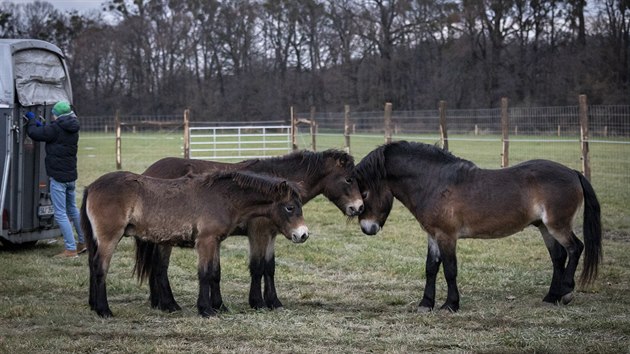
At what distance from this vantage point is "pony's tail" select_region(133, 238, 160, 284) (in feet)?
23.9

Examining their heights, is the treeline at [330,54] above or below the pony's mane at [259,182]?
above

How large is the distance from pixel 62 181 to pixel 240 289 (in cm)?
325

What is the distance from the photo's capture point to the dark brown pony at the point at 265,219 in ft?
23.5

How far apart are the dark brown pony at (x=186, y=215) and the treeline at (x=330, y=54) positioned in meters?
33.0

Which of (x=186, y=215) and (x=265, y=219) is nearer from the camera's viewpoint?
(x=186, y=215)

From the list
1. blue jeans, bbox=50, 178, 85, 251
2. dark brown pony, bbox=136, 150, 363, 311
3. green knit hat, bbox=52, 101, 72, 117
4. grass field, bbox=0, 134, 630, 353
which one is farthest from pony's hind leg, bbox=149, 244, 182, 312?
blue jeans, bbox=50, 178, 85, 251

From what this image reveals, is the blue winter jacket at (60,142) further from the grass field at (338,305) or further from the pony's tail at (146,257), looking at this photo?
the pony's tail at (146,257)

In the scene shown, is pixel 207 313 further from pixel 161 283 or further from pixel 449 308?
pixel 449 308

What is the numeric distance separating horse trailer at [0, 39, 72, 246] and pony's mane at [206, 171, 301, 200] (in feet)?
14.1

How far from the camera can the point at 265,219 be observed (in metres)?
7.12

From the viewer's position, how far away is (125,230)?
6926mm

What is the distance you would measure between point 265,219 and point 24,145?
4745 mm

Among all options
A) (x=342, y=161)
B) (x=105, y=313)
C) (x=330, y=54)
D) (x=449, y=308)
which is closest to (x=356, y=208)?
(x=342, y=161)

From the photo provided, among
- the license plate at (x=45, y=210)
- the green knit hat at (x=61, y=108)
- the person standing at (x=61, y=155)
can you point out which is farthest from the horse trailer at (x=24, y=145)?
the green knit hat at (x=61, y=108)
